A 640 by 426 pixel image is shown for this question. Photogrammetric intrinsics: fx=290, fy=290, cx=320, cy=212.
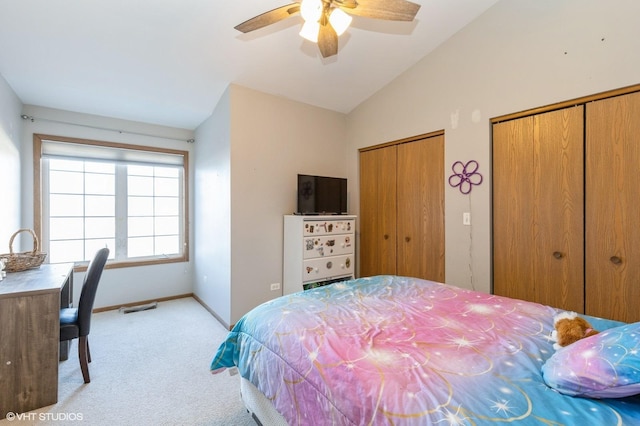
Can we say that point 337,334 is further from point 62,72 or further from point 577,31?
point 62,72

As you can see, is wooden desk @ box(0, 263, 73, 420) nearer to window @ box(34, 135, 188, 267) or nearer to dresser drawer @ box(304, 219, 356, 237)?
window @ box(34, 135, 188, 267)

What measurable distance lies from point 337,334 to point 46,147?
13.3 feet

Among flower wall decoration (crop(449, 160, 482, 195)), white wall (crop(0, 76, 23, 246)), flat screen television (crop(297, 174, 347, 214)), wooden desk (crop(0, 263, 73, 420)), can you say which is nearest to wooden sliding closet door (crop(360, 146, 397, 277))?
flat screen television (crop(297, 174, 347, 214))

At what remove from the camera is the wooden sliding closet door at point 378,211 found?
3.43 meters

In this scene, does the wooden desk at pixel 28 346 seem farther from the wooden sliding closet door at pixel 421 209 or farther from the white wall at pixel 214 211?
the wooden sliding closet door at pixel 421 209

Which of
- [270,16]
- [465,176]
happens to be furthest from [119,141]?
[465,176]

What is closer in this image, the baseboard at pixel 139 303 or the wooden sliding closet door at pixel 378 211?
the wooden sliding closet door at pixel 378 211

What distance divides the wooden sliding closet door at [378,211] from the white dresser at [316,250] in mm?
267

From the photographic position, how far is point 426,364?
1052mm

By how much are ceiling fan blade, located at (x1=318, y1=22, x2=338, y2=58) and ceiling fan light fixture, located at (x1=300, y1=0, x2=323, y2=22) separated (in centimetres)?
18

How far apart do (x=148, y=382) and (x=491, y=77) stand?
12.3 ft

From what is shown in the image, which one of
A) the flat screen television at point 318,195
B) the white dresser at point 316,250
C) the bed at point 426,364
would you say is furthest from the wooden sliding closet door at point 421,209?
the bed at point 426,364

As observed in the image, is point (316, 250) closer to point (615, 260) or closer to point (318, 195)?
A: point (318, 195)

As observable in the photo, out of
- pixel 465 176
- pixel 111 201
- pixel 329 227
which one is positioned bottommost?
pixel 329 227
